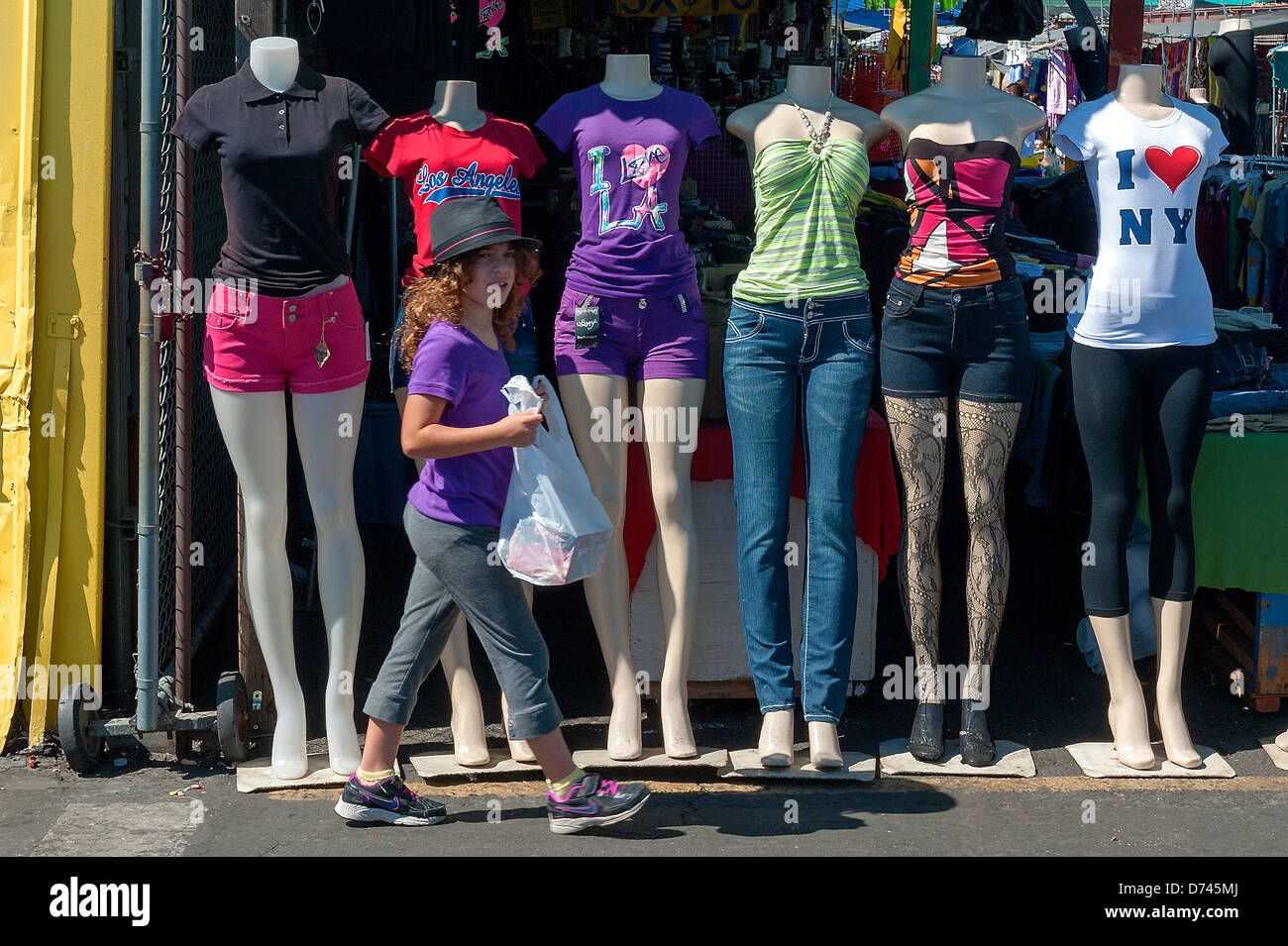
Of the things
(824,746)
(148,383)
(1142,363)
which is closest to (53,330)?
(148,383)

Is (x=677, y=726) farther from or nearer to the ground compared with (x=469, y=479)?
nearer to the ground

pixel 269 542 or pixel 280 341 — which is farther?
pixel 269 542

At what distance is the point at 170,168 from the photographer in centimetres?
459

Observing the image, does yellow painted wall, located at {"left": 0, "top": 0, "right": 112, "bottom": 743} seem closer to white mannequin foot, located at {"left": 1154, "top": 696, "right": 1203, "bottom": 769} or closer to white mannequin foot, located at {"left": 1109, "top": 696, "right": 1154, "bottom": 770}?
white mannequin foot, located at {"left": 1109, "top": 696, "right": 1154, "bottom": 770}

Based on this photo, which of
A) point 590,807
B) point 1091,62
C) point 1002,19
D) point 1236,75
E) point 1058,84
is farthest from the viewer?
point 1058,84

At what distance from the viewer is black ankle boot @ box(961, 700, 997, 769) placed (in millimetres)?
4782

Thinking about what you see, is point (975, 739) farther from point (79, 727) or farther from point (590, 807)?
point (79, 727)

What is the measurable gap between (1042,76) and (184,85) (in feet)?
42.4

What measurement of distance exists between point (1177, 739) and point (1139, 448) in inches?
37.1

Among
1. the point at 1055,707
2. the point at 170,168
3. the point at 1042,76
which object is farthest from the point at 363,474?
the point at 1042,76

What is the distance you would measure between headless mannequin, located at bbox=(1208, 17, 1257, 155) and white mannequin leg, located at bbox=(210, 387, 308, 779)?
20.3ft

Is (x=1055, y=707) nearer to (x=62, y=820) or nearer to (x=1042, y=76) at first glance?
(x=62, y=820)

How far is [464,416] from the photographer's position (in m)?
3.92

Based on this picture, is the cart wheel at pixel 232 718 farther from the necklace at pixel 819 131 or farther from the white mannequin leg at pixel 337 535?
the necklace at pixel 819 131
